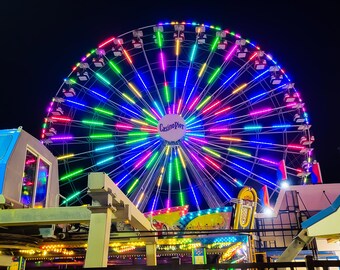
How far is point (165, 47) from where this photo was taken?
756 inches

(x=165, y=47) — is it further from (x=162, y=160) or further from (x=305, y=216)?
(x=305, y=216)

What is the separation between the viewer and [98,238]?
16.1ft

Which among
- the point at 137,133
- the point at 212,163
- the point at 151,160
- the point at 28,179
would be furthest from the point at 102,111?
the point at 28,179

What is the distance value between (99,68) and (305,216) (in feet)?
38.6

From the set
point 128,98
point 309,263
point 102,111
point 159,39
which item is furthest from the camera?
point 159,39

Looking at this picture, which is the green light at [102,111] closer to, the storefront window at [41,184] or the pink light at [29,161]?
the storefront window at [41,184]

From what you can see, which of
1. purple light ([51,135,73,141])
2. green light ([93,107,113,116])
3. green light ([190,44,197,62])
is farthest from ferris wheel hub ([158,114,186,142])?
purple light ([51,135,73,141])

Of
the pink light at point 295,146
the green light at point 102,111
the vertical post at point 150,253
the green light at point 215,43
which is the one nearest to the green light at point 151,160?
the green light at point 102,111

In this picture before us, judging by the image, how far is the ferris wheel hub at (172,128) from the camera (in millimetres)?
17906

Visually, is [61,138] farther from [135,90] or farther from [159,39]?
[159,39]

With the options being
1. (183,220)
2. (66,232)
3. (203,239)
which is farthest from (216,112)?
(66,232)

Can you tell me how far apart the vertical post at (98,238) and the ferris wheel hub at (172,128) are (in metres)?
12.7

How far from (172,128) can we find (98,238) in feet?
43.6

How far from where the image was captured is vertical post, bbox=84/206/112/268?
4762 millimetres
